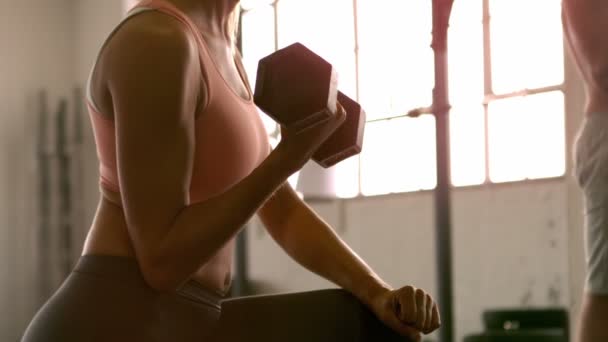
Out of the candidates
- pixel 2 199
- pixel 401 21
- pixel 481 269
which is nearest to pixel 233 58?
pixel 481 269

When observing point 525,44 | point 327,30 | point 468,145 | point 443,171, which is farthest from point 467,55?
point 443,171

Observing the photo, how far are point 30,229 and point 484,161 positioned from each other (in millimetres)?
2688

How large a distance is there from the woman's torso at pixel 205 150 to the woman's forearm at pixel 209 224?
0.06 m

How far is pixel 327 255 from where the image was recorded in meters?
0.96

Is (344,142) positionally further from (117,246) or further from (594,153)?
(594,153)

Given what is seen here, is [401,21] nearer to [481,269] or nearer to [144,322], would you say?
[481,269]

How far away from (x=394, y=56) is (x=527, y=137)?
815mm

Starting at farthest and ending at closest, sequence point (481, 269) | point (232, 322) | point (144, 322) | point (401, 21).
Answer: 1. point (401, 21)
2. point (481, 269)
3. point (232, 322)
4. point (144, 322)

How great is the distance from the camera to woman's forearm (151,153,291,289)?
0.70 m

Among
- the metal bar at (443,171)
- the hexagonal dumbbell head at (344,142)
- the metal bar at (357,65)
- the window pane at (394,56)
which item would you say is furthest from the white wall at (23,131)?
the hexagonal dumbbell head at (344,142)

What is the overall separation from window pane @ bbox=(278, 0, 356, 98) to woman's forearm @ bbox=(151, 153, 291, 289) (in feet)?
11.5

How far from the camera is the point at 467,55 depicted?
3.74 m

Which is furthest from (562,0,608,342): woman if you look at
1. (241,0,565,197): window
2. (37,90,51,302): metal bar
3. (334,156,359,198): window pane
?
(37,90,51,302): metal bar

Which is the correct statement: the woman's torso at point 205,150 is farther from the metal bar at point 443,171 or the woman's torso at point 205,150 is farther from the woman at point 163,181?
the metal bar at point 443,171
